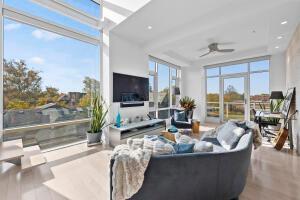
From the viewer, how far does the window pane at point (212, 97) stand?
7.09m

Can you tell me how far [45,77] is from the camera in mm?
3289

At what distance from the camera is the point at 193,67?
7.54 metres

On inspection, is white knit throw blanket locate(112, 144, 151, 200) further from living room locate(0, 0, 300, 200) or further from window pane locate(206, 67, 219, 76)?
window pane locate(206, 67, 219, 76)

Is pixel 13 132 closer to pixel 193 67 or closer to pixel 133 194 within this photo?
pixel 133 194

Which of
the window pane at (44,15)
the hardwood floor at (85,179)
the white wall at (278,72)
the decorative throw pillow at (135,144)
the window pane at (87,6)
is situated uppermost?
the window pane at (87,6)

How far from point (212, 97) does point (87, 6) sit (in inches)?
242

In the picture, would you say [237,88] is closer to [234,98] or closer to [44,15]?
[234,98]

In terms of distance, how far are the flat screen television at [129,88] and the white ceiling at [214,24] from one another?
1.17 metres

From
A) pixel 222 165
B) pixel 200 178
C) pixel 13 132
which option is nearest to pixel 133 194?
pixel 200 178

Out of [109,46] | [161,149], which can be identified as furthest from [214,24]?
[161,149]

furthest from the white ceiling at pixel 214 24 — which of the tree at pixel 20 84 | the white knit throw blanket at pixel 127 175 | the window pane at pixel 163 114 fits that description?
the white knit throw blanket at pixel 127 175

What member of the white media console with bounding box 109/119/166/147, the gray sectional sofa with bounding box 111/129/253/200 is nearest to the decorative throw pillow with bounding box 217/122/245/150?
the gray sectional sofa with bounding box 111/129/253/200

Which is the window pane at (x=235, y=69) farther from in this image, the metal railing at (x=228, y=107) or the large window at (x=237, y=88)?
the metal railing at (x=228, y=107)

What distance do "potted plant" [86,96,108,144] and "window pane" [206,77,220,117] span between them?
528 centimetres
